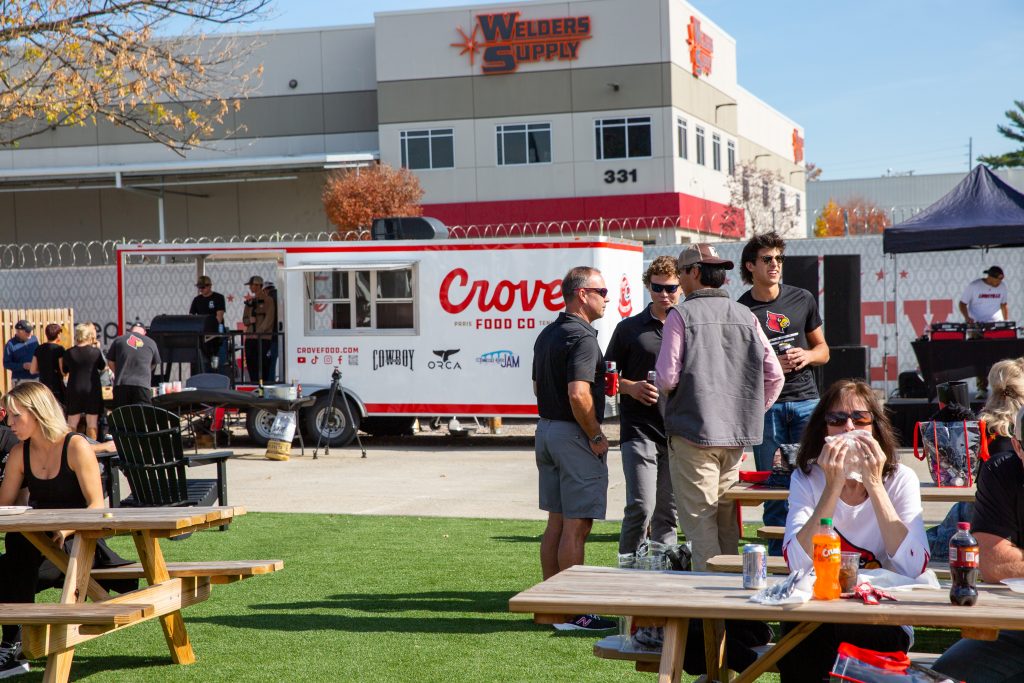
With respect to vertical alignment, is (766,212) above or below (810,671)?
above

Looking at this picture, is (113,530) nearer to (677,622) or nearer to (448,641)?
(448,641)

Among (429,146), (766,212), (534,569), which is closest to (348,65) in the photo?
(429,146)

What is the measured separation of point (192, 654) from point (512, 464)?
847cm

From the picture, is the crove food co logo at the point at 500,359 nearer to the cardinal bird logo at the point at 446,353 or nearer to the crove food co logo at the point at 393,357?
the cardinal bird logo at the point at 446,353

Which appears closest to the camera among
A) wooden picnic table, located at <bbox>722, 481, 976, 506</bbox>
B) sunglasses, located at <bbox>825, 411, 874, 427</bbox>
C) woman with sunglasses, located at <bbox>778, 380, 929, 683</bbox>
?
woman with sunglasses, located at <bbox>778, 380, 929, 683</bbox>

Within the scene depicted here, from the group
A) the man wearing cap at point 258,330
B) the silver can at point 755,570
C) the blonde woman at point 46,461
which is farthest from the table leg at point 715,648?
the man wearing cap at point 258,330

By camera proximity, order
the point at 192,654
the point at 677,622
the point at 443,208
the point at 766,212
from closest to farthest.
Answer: the point at 677,622, the point at 192,654, the point at 443,208, the point at 766,212

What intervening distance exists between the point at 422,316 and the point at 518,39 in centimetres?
1958

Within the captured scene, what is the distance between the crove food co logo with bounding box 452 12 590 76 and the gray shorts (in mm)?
28514

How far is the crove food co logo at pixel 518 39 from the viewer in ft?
110

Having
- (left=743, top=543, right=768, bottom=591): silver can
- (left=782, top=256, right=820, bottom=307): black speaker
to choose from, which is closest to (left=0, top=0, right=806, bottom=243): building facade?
(left=782, top=256, right=820, bottom=307): black speaker

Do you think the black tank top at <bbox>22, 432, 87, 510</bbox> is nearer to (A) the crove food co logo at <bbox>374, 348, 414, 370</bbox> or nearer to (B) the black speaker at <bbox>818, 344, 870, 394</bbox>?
(A) the crove food co logo at <bbox>374, 348, 414, 370</bbox>

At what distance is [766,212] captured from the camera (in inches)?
1578

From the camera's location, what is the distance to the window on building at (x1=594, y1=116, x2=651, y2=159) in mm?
33406
